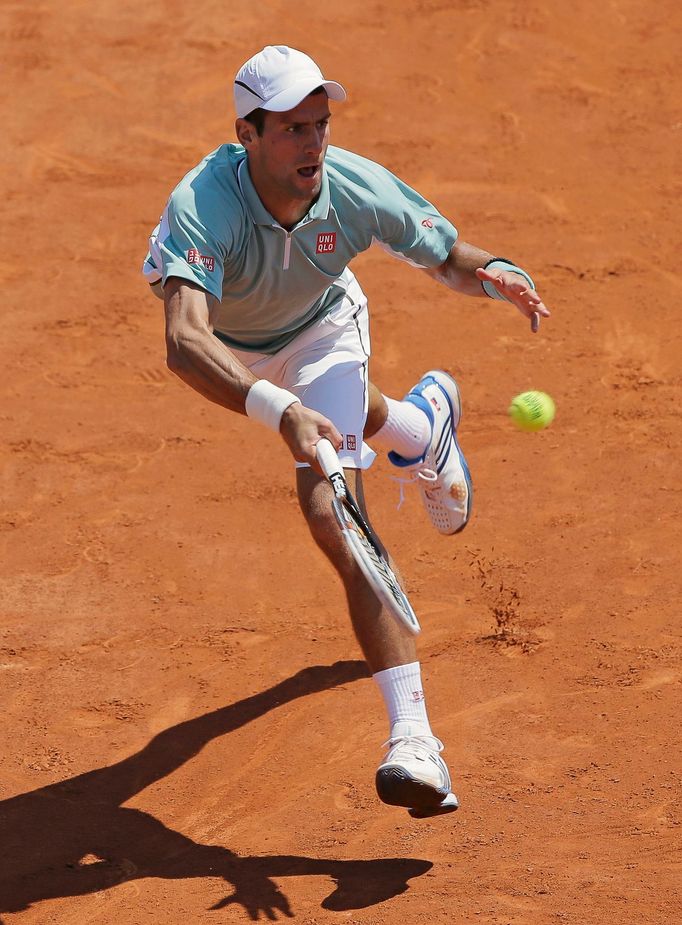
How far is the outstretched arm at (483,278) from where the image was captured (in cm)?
513

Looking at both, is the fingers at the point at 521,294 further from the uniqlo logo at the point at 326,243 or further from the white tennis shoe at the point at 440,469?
the white tennis shoe at the point at 440,469

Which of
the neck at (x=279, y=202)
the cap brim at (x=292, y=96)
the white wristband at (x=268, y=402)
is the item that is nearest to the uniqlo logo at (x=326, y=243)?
the neck at (x=279, y=202)

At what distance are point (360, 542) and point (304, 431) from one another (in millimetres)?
400

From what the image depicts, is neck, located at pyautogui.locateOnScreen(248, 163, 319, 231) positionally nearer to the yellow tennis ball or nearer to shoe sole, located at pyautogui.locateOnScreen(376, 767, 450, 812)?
the yellow tennis ball

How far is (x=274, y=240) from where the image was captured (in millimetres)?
4934

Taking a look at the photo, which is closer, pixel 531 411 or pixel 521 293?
pixel 521 293

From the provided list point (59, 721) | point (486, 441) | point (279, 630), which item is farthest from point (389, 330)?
point (59, 721)

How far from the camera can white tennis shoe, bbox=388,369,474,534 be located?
607cm

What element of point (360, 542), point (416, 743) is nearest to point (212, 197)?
point (360, 542)

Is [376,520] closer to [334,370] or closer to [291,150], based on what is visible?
[334,370]

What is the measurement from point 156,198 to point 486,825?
20.1 feet

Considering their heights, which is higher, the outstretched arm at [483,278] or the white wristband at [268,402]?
the outstretched arm at [483,278]

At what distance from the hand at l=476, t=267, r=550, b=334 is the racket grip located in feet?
4.02

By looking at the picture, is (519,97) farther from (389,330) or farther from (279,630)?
(279,630)
